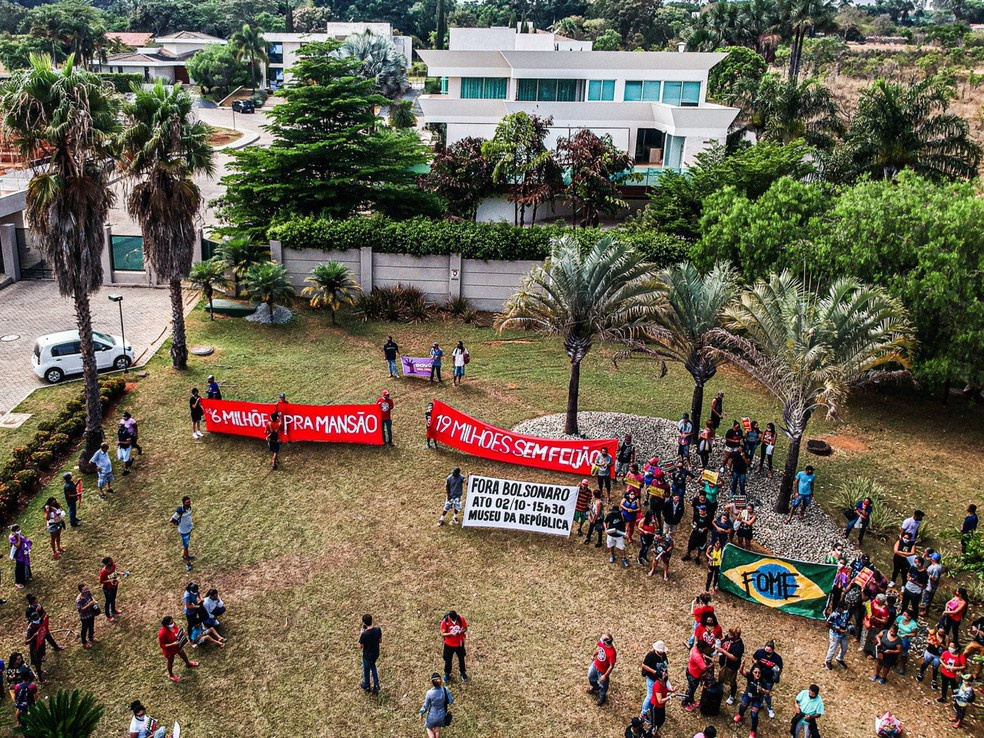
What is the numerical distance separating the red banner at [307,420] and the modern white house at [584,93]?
98.2ft

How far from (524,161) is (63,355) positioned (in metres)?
22.7

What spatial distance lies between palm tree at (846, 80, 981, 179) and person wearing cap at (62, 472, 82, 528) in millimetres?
33378

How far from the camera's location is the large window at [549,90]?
2188 inches

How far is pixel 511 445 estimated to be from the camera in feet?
77.3

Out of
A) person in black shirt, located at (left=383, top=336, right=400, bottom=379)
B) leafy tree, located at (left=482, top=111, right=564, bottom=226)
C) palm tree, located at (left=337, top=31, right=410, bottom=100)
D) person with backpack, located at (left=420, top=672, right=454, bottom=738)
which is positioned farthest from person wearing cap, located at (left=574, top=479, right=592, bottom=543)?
palm tree, located at (left=337, top=31, right=410, bottom=100)

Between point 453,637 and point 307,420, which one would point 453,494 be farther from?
point 307,420

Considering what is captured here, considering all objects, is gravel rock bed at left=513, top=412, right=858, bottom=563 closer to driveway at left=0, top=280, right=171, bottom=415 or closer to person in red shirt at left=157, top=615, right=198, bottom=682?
person in red shirt at left=157, top=615, right=198, bottom=682

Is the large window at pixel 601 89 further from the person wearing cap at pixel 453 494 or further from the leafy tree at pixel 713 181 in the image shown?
the person wearing cap at pixel 453 494

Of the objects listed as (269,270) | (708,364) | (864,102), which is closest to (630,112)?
(864,102)

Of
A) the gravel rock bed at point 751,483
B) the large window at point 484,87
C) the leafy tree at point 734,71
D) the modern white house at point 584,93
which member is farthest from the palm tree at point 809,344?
the leafy tree at point 734,71

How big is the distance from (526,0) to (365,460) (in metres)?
143

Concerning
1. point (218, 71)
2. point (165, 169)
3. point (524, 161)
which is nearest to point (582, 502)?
point (165, 169)

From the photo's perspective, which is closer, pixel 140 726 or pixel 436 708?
pixel 140 726

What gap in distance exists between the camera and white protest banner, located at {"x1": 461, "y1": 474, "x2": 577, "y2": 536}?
20.2 meters
